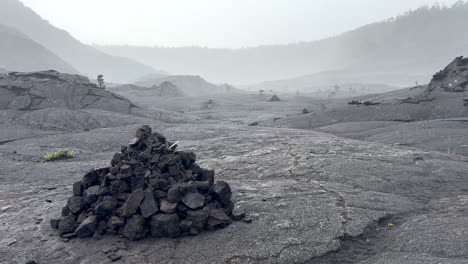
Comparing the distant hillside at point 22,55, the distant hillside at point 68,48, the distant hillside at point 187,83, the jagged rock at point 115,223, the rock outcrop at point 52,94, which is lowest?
the jagged rock at point 115,223

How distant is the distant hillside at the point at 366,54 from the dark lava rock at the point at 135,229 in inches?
3278

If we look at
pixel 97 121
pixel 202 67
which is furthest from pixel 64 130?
pixel 202 67

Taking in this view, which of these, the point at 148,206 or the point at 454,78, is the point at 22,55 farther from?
the point at 148,206

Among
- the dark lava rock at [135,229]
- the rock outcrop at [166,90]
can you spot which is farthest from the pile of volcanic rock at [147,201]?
the rock outcrop at [166,90]

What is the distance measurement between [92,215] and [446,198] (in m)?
6.62

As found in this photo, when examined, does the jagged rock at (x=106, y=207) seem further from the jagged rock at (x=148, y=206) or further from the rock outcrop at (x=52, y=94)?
the rock outcrop at (x=52, y=94)

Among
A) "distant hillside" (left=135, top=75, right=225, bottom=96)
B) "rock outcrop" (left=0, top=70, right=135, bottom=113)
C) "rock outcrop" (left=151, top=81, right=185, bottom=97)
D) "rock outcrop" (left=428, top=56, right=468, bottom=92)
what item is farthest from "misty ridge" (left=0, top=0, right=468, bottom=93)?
"rock outcrop" (left=428, top=56, right=468, bottom=92)

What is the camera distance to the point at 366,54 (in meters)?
141

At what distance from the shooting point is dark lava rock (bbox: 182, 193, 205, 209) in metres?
6.69

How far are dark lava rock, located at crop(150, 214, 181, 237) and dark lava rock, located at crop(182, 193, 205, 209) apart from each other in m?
0.29

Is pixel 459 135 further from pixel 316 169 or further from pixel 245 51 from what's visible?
pixel 245 51

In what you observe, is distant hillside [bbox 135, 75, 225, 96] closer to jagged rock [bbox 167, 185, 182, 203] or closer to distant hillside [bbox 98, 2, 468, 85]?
distant hillside [bbox 98, 2, 468, 85]

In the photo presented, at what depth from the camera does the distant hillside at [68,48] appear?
129250 mm

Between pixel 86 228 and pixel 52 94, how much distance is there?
20954mm
